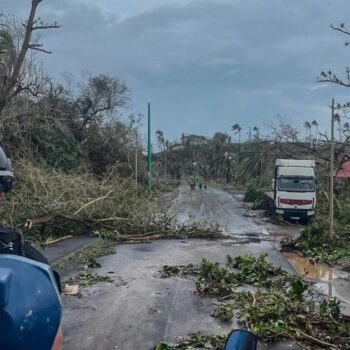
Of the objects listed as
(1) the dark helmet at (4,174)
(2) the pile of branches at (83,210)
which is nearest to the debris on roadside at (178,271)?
(2) the pile of branches at (83,210)

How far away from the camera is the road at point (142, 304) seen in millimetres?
7367

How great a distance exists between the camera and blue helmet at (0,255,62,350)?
1.26 metres


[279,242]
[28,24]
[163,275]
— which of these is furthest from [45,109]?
[163,275]

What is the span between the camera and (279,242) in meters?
18.5

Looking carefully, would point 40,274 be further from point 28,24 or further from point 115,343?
point 28,24

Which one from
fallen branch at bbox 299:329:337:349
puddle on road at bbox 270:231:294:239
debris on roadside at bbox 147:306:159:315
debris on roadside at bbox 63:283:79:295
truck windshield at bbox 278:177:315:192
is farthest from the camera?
truck windshield at bbox 278:177:315:192

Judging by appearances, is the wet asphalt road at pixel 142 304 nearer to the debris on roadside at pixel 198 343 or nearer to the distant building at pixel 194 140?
the debris on roadside at pixel 198 343

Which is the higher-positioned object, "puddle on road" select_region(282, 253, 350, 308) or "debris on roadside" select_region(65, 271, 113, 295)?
"debris on roadside" select_region(65, 271, 113, 295)

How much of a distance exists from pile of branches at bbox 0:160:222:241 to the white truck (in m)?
6.82

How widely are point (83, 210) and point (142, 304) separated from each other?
900 cm

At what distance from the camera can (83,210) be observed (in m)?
17.9

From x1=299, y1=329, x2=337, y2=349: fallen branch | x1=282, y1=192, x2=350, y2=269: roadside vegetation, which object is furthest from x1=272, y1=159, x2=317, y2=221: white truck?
x1=299, y1=329, x2=337, y2=349: fallen branch

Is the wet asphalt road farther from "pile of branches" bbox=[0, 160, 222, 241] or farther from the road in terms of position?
"pile of branches" bbox=[0, 160, 222, 241]

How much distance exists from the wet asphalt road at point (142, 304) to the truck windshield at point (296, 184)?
8.79m
